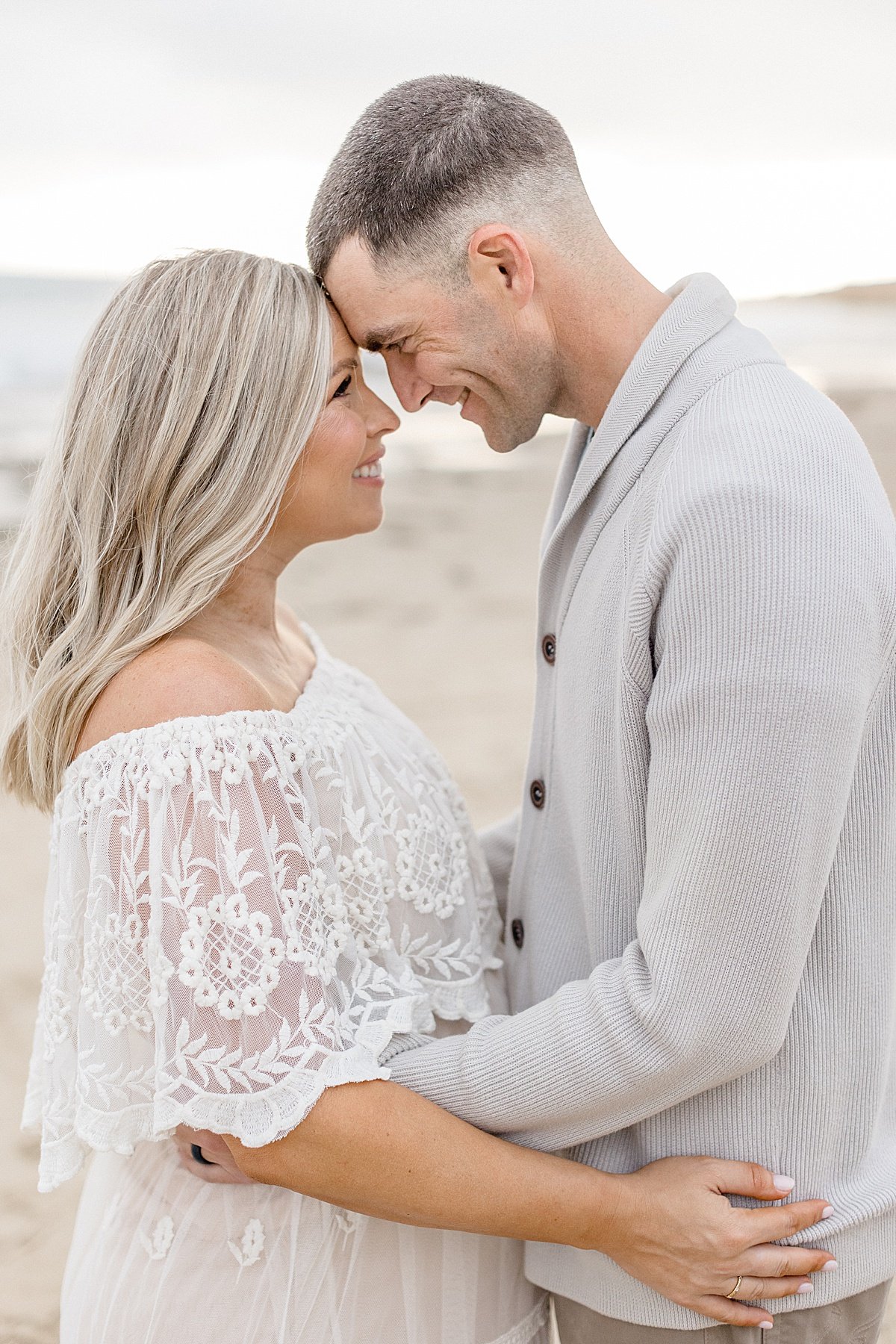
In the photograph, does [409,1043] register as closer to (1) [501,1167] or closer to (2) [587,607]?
(1) [501,1167]

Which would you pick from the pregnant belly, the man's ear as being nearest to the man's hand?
the pregnant belly

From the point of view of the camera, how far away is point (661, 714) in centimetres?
146


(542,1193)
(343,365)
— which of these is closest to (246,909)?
(542,1193)

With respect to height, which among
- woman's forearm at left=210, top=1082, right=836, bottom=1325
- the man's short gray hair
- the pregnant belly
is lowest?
the pregnant belly

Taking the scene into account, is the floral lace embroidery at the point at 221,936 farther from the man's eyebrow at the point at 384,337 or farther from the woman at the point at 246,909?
the man's eyebrow at the point at 384,337

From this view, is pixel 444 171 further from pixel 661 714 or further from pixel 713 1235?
pixel 713 1235

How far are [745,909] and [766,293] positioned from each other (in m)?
31.5

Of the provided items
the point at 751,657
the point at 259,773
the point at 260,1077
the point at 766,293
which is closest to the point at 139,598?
the point at 259,773

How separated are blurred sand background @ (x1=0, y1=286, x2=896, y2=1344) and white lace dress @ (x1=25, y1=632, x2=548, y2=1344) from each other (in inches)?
72.3

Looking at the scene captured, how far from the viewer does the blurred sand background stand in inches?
144

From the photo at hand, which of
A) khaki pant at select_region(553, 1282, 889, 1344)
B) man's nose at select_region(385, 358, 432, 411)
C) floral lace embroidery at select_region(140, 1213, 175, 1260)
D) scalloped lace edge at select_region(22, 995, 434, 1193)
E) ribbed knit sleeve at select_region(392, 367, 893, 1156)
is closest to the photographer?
ribbed knit sleeve at select_region(392, 367, 893, 1156)

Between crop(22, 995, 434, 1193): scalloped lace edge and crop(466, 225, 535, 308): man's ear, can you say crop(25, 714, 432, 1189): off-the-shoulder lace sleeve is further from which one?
crop(466, 225, 535, 308): man's ear

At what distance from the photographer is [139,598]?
1739mm

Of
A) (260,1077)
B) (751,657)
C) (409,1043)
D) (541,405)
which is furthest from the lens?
(541,405)
